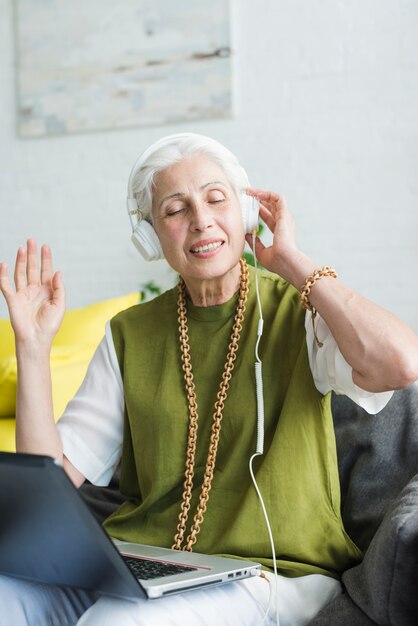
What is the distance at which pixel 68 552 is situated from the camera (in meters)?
1.24

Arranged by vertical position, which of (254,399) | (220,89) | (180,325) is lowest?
(254,399)

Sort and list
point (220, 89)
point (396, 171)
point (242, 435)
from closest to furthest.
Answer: point (242, 435), point (396, 171), point (220, 89)

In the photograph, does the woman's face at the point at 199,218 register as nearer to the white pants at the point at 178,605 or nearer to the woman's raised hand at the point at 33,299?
the woman's raised hand at the point at 33,299

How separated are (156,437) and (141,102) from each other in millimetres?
2518

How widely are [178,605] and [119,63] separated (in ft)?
10.3

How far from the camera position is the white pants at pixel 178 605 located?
4.13ft

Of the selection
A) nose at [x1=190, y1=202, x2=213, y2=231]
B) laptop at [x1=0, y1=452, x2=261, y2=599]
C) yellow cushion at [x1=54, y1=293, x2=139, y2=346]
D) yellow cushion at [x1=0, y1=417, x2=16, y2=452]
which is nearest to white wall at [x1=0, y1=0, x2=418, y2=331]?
yellow cushion at [x1=54, y1=293, x2=139, y2=346]

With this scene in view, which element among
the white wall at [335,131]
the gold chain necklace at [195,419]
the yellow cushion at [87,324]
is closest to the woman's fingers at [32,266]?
the gold chain necklace at [195,419]

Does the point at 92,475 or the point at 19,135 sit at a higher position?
the point at 19,135

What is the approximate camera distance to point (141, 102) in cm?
391

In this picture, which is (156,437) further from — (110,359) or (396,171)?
(396,171)

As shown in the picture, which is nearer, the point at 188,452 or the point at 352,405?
the point at 188,452

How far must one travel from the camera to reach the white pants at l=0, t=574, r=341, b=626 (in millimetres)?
1259

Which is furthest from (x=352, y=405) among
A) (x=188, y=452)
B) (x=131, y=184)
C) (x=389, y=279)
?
(x=389, y=279)
